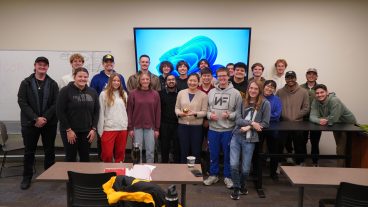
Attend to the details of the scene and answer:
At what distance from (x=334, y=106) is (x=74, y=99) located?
3.30 meters

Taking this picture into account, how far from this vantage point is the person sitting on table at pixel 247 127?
367cm

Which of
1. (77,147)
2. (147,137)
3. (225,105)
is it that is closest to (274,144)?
(225,105)

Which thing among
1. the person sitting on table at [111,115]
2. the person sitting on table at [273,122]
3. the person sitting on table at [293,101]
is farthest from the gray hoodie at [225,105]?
the person sitting on table at [111,115]

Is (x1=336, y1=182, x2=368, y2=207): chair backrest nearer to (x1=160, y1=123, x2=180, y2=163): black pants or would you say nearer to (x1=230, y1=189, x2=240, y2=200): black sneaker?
(x1=230, y1=189, x2=240, y2=200): black sneaker

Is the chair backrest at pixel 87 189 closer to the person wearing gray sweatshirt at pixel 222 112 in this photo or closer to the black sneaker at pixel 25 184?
the person wearing gray sweatshirt at pixel 222 112

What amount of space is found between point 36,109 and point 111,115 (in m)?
0.99

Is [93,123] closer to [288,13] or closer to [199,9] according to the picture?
[199,9]

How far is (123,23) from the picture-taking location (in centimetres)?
557

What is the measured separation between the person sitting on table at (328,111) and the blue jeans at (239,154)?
112 cm

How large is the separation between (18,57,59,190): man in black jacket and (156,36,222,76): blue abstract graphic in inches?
82.1

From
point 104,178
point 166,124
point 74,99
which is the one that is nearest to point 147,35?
point 166,124

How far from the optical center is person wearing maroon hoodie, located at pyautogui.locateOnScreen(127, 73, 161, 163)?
3984 millimetres

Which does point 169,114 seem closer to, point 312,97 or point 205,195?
point 205,195

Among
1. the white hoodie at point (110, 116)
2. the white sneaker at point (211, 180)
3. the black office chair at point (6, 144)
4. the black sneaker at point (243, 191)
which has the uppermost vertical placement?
the white hoodie at point (110, 116)
